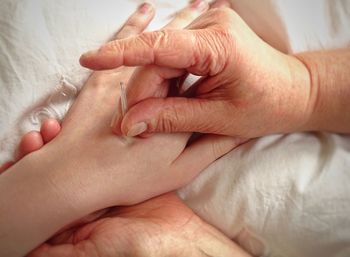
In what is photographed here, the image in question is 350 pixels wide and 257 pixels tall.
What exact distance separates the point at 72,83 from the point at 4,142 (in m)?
0.20

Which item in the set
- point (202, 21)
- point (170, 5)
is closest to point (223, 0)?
point (170, 5)

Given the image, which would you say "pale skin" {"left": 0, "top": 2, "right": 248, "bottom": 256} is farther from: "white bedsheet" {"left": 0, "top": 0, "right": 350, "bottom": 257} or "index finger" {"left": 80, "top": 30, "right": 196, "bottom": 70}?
"index finger" {"left": 80, "top": 30, "right": 196, "bottom": 70}

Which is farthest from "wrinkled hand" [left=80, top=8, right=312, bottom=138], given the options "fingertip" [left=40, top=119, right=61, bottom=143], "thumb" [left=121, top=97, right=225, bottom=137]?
"fingertip" [left=40, top=119, right=61, bottom=143]

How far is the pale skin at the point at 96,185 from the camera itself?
780 mm

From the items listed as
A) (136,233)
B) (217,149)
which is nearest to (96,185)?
(136,233)

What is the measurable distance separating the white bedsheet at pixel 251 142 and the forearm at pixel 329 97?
0.11ft

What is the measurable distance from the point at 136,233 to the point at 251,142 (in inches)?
12.2

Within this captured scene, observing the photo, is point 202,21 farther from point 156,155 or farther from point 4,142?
point 4,142

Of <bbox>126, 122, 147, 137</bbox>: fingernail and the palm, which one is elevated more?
<bbox>126, 122, 147, 137</bbox>: fingernail

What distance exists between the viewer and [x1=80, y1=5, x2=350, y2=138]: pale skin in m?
0.66

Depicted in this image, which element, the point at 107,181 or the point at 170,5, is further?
the point at 170,5

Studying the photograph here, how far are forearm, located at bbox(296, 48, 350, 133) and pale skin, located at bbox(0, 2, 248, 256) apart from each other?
181mm

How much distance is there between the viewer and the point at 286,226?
79 centimetres

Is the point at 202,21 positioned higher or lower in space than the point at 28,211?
higher
